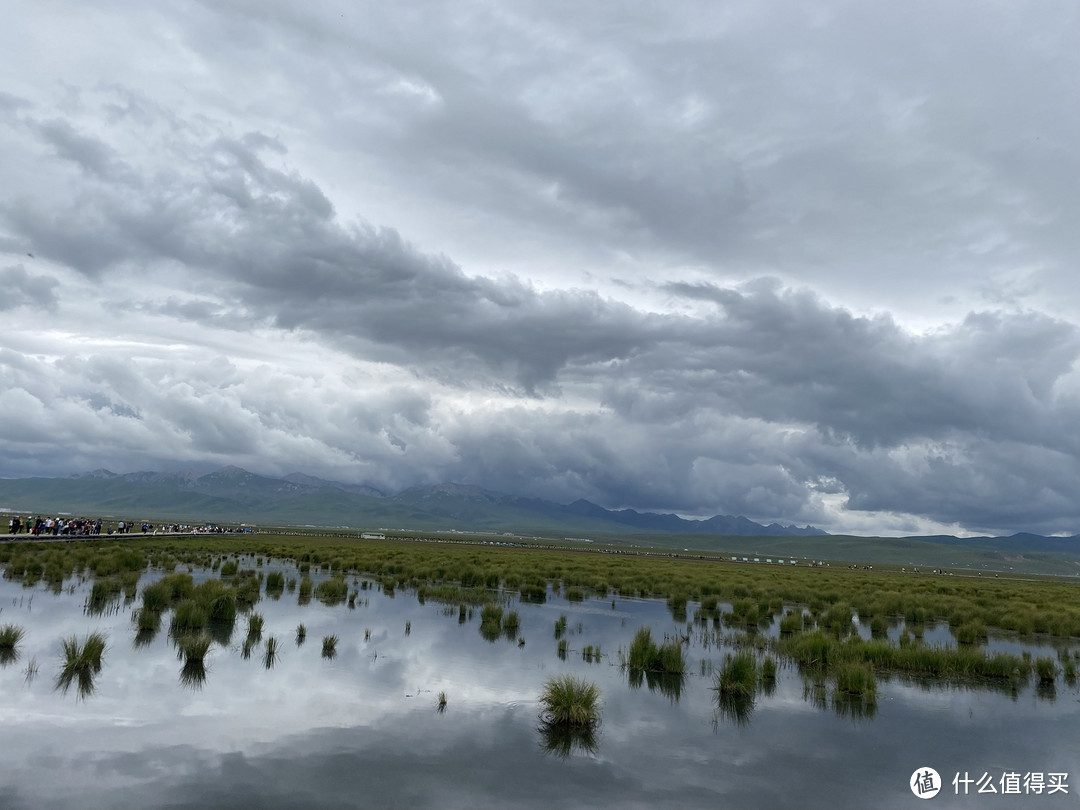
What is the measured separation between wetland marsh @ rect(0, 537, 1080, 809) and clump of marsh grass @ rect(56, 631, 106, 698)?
2.3 inches

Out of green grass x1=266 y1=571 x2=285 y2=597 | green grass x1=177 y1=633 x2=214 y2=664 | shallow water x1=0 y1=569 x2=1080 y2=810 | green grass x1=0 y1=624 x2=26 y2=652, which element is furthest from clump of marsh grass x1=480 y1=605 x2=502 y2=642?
green grass x1=0 y1=624 x2=26 y2=652

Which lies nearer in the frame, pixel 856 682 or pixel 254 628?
pixel 856 682

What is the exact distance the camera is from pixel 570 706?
1216cm

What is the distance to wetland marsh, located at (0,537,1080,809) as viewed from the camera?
9.29m

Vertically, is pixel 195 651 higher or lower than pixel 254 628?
higher

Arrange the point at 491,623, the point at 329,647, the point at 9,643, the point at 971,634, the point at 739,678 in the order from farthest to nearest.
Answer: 1. the point at 971,634
2. the point at 491,623
3. the point at 329,647
4. the point at 739,678
5. the point at 9,643

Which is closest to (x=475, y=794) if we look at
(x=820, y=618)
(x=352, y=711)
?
(x=352, y=711)

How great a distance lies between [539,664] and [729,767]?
6.92 m

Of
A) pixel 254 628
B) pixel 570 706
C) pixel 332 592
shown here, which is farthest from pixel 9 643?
pixel 332 592

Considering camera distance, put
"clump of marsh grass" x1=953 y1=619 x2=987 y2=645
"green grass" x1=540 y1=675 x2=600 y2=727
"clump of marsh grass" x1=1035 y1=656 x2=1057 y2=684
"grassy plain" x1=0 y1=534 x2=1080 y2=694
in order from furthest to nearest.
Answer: "clump of marsh grass" x1=953 y1=619 x2=987 y2=645 < "grassy plain" x1=0 y1=534 x2=1080 y2=694 < "clump of marsh grass" x1=1035 y1=656 x2=1057 y2=684 < "green grass" x1=540 y1=675 x2=600 y2=727

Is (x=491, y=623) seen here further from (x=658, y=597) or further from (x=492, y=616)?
(x=658, y=597)

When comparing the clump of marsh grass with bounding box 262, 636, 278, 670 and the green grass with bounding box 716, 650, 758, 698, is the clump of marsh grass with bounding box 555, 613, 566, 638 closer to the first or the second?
the green grass with bounding box 716, 650, 758, 698

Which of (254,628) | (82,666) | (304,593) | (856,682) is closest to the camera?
(82,666)

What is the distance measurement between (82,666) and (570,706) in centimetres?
969
